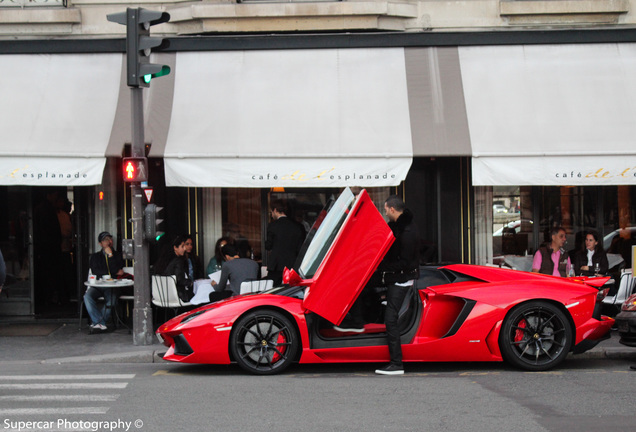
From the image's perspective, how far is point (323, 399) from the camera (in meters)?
6.80

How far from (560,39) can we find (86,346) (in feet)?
27.5

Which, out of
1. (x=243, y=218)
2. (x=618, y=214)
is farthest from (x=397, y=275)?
(x=618, y=214)

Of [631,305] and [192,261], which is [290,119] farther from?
[631,305]

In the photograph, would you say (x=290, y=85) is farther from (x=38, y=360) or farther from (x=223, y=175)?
(x=38, y=360)

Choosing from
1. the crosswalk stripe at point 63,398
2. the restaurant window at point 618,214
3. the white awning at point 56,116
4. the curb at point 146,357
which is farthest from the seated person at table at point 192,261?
the restaurant window at point 618,214

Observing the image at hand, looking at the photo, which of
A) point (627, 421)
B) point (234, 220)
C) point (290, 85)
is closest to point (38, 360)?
point (234, 220)

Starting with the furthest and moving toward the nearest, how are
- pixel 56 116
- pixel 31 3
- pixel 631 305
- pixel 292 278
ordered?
pixel 31 3 < pixel 56 116 < pixel 631 305 < pixel 292 278

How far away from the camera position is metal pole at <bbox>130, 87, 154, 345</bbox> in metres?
9.95

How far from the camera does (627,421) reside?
5.94 meters

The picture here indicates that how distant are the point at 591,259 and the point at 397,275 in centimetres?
473

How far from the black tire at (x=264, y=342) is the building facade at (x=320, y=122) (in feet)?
10.1

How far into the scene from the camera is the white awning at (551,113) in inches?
421

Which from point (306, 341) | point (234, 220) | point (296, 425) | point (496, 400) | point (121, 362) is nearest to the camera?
point (296, 425)

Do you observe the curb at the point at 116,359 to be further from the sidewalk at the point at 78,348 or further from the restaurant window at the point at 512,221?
the restaurant window at the point at 512,221
